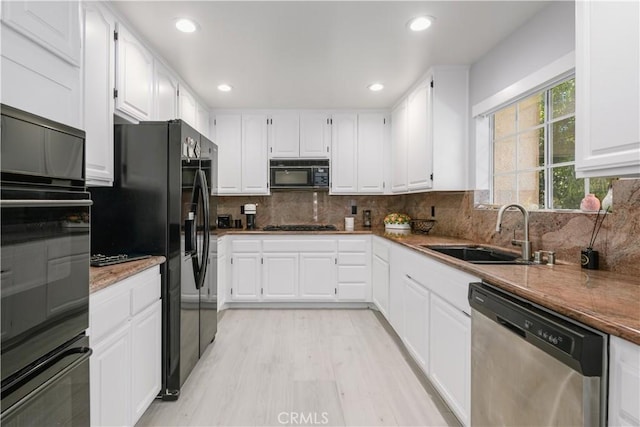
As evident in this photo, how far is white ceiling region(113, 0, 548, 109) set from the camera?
1.90m

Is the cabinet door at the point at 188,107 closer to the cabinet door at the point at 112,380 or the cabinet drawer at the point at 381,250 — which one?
the cabinet door at the point at 112,380

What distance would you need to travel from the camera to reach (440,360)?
186 cm

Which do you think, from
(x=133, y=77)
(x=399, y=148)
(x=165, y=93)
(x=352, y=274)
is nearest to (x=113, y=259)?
(x=133, y=77)

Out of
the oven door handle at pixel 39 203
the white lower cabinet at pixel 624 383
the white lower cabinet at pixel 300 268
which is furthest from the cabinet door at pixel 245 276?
the white lower cabinet at pixel 624 383

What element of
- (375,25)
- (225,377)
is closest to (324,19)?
(375,25)

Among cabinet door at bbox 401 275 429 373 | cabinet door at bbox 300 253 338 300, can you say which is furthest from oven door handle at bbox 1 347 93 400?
cabinet door at bbox 300 253 338 300

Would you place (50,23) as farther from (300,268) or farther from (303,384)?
(300,268)

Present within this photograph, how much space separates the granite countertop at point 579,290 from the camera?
2.84ft

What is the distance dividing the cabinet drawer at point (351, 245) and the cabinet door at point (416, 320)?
1.11 metres

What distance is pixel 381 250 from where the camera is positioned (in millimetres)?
3271

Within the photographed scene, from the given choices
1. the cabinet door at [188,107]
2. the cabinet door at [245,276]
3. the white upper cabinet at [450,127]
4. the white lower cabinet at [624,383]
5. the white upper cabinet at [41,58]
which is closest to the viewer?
the white lower cabinet at [624,383]

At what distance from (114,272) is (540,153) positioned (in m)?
2.60

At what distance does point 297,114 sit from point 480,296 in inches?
123

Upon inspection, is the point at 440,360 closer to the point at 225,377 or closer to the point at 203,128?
Answer: the point at 225,377
